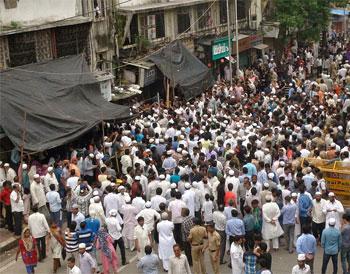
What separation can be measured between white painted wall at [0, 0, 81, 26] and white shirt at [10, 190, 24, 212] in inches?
295

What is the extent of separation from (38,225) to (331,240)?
209 inches

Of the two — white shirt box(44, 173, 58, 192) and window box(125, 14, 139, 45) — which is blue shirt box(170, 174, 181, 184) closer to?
white shirt box(44, 173, 58, 192)

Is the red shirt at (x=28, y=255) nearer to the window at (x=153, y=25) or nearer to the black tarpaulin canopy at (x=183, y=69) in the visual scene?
the black tarpaulin canopy at (x=183, y=69)

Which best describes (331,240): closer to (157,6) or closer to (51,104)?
(51,104)

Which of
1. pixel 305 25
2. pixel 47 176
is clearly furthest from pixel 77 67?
pixel 305 25

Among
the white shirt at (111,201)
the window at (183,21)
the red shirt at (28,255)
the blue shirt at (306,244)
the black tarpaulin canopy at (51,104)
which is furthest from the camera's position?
the window at (183,21)

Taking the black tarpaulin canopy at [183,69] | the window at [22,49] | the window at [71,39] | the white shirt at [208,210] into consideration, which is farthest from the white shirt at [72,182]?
the black tarpaulin canopy at [183,69]

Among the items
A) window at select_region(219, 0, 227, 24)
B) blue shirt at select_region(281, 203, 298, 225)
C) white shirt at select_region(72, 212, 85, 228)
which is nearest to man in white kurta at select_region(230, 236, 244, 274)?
blue shirt at select_region(281, 203, 298, 225)

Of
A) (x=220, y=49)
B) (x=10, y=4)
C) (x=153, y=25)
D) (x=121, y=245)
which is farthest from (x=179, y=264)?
(x=220, y=49)

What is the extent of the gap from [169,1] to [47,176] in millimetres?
15767

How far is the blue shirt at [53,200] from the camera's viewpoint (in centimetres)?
1444

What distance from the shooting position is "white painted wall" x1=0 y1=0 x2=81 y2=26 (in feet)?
67.2

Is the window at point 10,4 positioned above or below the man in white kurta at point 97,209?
above

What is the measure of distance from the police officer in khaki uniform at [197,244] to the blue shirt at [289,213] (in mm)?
1908
